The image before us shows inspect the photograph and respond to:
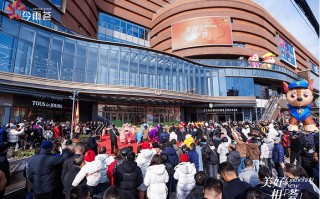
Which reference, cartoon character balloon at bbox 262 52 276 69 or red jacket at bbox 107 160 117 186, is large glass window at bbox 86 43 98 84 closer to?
red jacket at bbox 107 160 117 186

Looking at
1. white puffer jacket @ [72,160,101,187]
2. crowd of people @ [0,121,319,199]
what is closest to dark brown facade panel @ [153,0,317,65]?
crowd of people @ [0,121,319,199]

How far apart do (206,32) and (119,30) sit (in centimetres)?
2081

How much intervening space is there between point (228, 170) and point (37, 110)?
71.5 ft

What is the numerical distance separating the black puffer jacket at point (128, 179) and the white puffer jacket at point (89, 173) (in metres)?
0.54

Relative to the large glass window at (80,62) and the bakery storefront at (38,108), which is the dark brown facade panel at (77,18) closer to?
the large glass window at (80,62)

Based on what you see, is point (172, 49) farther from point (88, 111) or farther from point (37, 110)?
point (37, 110)

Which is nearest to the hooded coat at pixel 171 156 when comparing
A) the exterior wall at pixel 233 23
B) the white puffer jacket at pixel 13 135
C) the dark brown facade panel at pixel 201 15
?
the white puffer jacket at pixel 13 135

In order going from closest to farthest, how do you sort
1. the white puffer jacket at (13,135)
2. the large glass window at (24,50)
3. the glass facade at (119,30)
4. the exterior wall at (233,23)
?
the white puffer jacket at (13,135) → the large glass window at (24,50) → the exterior wall at (233,23) → the glass facade at (119,30)

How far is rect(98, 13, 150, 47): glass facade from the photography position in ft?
138

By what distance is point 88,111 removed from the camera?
78.4ft

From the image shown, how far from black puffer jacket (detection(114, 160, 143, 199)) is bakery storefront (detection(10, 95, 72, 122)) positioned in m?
18.2

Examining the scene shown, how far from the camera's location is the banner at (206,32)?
37750 mm

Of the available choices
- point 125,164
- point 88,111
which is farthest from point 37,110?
point 125,164

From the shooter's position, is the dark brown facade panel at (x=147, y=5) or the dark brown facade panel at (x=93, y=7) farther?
the dark brown facade panel at (x=147, y=5)
